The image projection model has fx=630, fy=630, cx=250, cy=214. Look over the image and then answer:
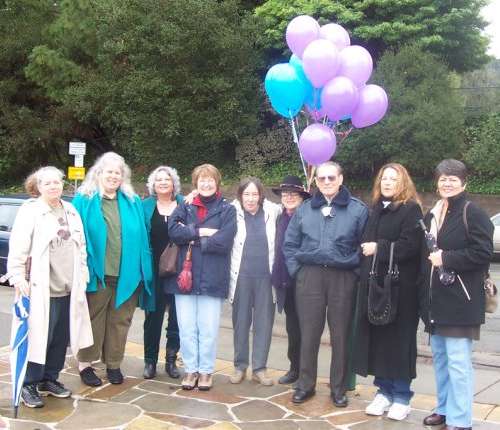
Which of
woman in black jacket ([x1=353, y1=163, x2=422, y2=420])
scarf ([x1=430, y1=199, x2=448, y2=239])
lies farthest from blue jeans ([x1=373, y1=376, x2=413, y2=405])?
scarf ([x1=430, y1=199, x2=448, y2=239])

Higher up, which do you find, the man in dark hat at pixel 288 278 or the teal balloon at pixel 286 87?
the teal balloon at pixel 286 87

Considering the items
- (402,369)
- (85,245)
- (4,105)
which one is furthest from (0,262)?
(4,105)

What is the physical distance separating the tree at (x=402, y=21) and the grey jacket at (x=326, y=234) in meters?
16.2

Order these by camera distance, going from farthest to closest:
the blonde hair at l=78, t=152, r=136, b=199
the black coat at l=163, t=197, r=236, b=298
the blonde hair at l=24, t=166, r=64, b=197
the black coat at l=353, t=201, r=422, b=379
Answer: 1. the blonde hair at l=78, t=152, r=136, b=199
2. the black coat at l=163, t=197, r=236, b=298
3. the blonde hair at l=24, t=166, r=64, b=197
4. the black coat at l=353, t=201, r=422, b=379

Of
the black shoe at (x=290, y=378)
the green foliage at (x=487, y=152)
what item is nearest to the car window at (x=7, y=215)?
the black shoe at (x=290, y=378)

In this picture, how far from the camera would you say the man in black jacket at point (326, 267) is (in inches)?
186

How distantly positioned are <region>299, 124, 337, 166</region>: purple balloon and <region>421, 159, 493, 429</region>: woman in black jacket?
113 inches

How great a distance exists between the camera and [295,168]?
22.0 metres

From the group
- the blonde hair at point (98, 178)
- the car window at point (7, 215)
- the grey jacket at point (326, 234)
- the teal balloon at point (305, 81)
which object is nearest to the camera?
the grey jacket at point (326, 234)

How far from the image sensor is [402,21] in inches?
796

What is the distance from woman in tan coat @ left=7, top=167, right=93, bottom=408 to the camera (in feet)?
15.3

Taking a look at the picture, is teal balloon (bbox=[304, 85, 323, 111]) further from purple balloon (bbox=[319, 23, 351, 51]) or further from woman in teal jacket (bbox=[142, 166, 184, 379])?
woman in teal jacket (bbox=[142, 166, 184, 379])

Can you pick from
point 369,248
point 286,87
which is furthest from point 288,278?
point 286,87

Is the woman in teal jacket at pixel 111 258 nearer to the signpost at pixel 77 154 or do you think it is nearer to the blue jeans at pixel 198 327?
the blue jeans at pixel 198 327
